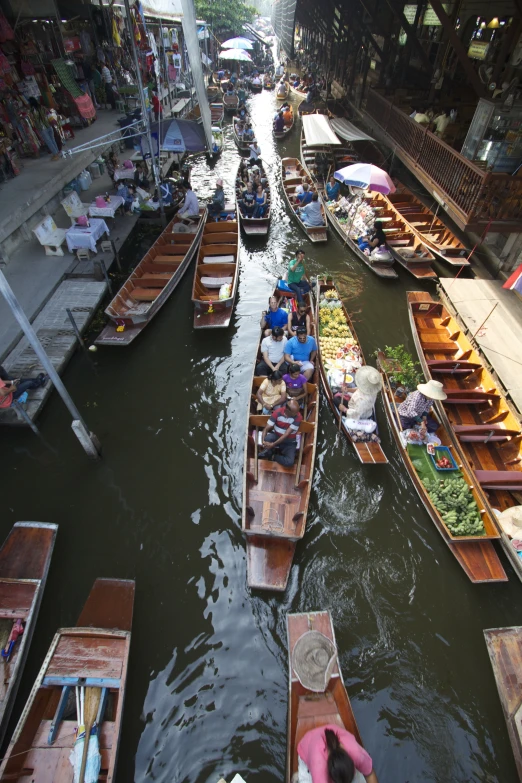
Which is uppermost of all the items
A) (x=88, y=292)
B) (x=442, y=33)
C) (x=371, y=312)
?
(x=442, y=33)

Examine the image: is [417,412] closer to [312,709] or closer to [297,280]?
[297,280]

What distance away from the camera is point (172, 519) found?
687 cm

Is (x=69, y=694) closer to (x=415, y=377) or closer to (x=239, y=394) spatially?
(x=239, y=394)

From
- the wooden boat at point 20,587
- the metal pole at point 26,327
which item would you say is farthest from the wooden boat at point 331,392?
the wooden boat at point 20,587

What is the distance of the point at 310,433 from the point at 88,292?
25.8 ft

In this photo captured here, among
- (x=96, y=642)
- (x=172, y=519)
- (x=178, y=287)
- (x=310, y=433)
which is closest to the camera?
(x=96, y=642)

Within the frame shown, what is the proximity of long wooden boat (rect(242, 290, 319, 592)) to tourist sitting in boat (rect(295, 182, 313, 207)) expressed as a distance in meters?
10.4

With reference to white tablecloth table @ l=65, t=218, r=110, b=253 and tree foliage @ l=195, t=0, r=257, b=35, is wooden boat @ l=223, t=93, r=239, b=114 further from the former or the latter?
white tablecloth table @ l=65, t=218, r=110, b=253

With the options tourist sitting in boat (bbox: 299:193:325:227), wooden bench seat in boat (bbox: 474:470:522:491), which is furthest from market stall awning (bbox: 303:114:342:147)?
wooden bench seat in boat (bbox: 474:470:522:491)

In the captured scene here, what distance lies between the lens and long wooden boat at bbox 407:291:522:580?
6.91 m

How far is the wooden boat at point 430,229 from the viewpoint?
40.1 ft

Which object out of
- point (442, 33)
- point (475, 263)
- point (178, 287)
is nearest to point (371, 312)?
point (475, 263)

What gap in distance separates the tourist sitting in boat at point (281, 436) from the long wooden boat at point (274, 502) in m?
0.14

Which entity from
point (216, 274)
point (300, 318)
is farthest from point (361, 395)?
point (216, 274)
